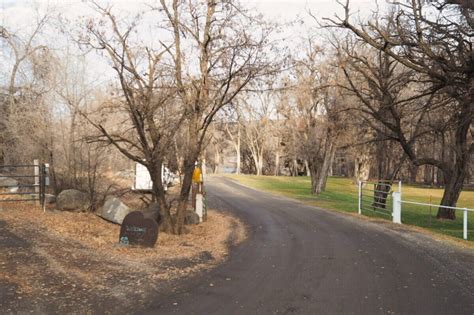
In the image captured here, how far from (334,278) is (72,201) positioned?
1052cm

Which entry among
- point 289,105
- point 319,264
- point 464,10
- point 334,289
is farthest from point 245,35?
point 289,105

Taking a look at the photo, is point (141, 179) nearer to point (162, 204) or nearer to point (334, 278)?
point (162, 204)

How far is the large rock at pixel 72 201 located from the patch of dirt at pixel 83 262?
1371 mm

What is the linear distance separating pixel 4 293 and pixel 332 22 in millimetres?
12090

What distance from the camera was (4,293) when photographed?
6562mm

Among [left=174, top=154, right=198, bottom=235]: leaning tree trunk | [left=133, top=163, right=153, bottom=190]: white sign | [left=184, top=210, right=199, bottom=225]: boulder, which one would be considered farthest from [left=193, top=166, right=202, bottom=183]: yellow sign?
[left=133, top=163, right=153, bottom=190]: white sign

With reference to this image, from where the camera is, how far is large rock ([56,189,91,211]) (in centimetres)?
1546

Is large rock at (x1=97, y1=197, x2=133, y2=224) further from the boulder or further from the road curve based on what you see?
the road curve

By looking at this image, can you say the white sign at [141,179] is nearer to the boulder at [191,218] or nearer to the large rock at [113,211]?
the boulder at [191,218]

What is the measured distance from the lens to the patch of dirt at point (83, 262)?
256 inches

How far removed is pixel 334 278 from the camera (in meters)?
7.96

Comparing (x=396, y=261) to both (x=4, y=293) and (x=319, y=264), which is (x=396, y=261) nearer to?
(x=319, y=264)

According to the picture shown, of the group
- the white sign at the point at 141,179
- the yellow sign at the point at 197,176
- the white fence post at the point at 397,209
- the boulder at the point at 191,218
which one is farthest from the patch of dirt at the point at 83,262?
the white sign at the point at 141,179

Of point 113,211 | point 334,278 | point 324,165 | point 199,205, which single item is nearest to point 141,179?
point 199,205
